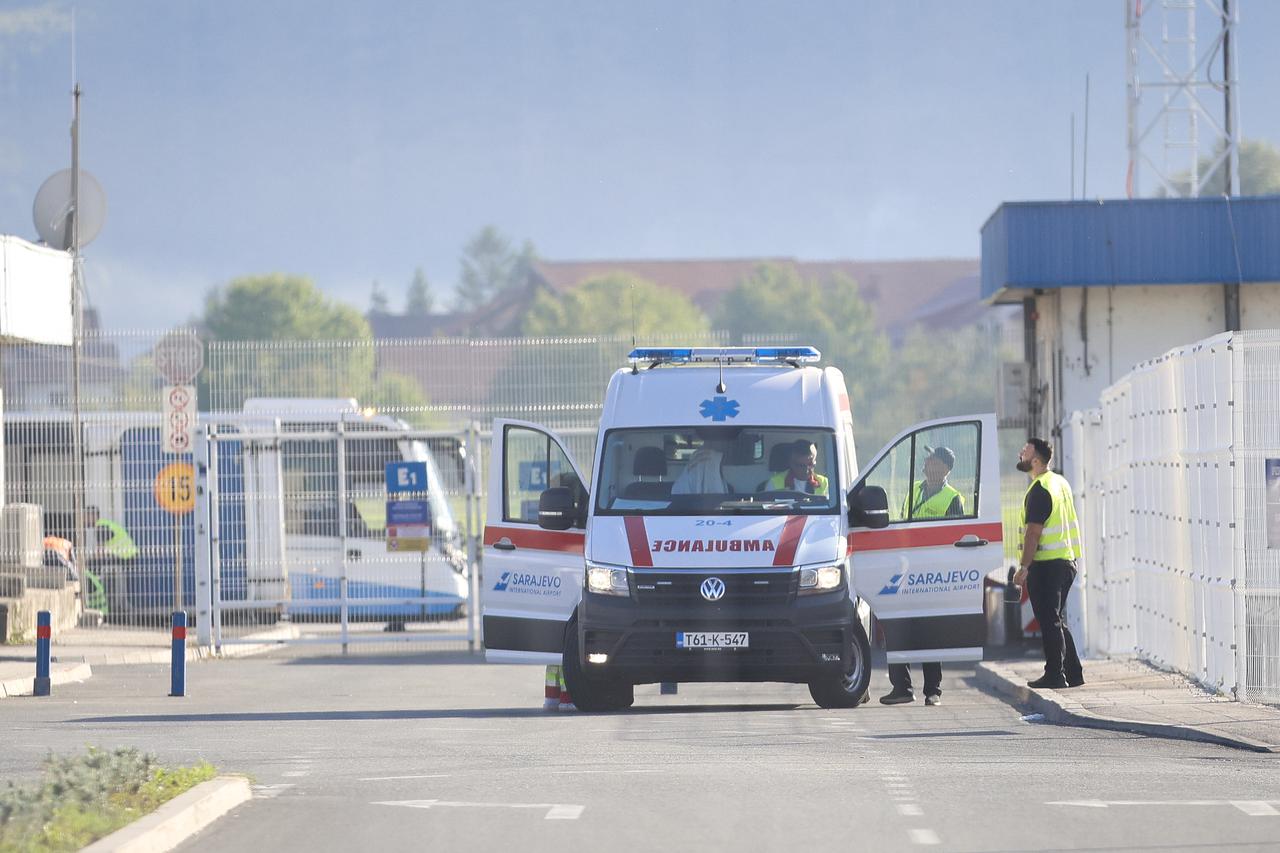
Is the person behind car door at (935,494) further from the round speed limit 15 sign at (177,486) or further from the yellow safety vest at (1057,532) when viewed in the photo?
the round speed limit 15 sign at (177,486)

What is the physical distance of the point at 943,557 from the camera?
579 inches

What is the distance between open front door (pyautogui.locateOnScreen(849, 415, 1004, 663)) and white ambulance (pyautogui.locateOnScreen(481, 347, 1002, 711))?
0.05ft

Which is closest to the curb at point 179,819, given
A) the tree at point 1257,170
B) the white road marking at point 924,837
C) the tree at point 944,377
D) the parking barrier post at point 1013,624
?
the white road marking at point 924,837

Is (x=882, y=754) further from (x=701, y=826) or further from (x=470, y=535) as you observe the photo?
(x=470, y=535)

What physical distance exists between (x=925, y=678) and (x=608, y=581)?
303 cm

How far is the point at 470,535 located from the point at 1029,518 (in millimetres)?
8589

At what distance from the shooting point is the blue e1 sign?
23.4 meters

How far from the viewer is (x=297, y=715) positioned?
50.7ft

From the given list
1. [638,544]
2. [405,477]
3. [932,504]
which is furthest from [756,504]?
[405,477]

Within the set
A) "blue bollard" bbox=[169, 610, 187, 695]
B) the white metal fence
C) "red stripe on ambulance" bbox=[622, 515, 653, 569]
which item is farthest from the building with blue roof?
A: "red stripe on ambulance" bbox=[622, 515, 653, 569]

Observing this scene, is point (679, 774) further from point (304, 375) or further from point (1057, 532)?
point (304, 375)

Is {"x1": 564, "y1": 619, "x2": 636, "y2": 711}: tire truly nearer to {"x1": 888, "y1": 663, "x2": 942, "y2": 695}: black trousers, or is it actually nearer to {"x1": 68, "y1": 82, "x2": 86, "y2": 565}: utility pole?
{"x1": 888, "y1": 663, "x2": 942, "y2": 695}: black trousers

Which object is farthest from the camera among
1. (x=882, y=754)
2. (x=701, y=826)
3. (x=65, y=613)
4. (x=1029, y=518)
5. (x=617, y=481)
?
(x=65, y=613)

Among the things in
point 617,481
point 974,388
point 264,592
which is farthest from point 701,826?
point 974,388
